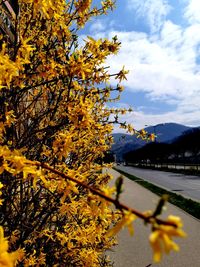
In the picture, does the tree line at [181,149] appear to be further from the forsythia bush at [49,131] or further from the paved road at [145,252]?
the forsythia bush at [49,131]

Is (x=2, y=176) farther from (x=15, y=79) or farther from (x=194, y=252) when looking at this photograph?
(x=194, y=252)

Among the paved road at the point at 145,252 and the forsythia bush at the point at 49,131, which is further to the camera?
the paved road at the point at 145,252

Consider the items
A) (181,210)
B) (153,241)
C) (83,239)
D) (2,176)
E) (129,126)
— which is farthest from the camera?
(181,210)

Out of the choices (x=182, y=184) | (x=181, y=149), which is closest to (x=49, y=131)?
(x=182, y=184)

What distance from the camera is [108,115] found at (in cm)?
603

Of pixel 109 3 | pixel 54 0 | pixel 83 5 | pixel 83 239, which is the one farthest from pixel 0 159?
pixel 109 3

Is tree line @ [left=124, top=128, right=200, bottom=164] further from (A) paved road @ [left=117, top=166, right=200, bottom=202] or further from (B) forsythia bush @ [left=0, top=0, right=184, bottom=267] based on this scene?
(B) forsythia bush @ [left=0, top=0, right=184, bottom=267]

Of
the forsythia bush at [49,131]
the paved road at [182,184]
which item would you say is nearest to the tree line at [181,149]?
the paved road at [182,184]

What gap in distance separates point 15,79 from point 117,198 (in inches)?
75.6

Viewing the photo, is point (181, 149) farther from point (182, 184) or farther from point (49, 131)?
point (49, 131)

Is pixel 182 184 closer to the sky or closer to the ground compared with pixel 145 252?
closer to the sky

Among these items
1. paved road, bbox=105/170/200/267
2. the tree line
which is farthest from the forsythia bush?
the tree line

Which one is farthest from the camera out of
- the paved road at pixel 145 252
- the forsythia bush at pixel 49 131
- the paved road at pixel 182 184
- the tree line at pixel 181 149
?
the tree line at pixel 181 149

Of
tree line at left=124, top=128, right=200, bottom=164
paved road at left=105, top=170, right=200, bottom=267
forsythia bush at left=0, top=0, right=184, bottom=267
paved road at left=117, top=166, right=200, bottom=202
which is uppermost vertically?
tree line at left=124, top=128, right=200, bottom=164
